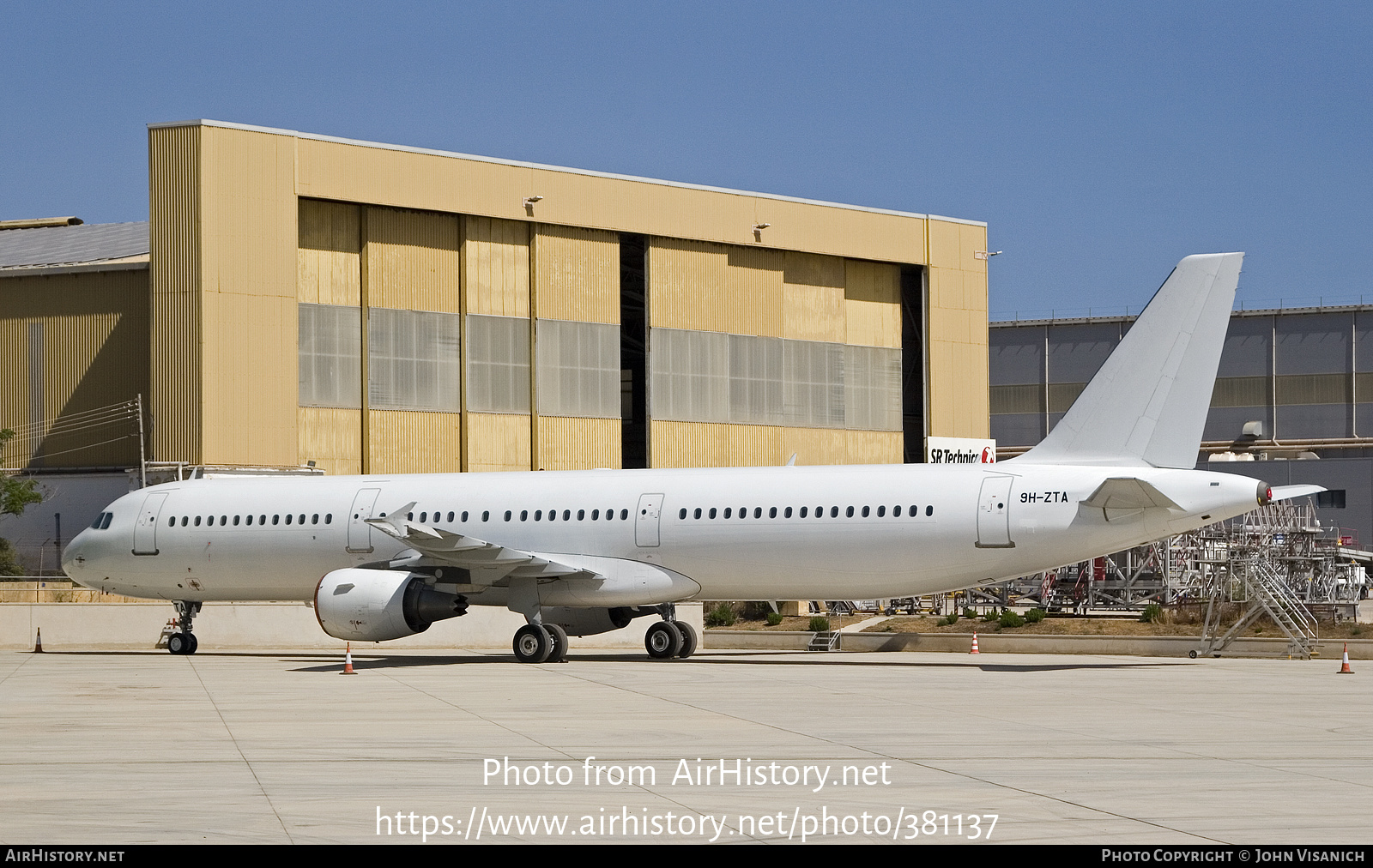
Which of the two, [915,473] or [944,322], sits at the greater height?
[944,322]

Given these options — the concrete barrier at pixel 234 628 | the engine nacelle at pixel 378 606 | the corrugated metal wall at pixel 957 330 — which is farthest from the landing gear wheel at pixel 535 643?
the corrugated metal wall at pixel 957 330

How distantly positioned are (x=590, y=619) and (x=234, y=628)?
12084mm

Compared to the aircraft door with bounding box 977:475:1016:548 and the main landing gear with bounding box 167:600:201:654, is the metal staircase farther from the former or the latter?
the main landing gear with bounding box 167:600:201:654

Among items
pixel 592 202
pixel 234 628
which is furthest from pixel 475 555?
pixel 592 202

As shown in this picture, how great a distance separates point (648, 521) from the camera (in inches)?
1089

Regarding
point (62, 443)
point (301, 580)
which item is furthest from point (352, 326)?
point (301, 580)

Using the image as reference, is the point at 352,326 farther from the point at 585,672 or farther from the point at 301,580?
the point at 585,672

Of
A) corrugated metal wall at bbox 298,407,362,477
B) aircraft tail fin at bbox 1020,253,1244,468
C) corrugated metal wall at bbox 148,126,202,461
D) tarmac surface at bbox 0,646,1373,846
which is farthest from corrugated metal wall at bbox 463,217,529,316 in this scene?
aircraft tail fin at bbox 1020,253,1244,468

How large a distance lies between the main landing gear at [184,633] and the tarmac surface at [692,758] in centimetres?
771

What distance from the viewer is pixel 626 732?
1556cm

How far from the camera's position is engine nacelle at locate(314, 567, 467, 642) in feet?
89.7

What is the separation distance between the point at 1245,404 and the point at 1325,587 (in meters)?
54.1

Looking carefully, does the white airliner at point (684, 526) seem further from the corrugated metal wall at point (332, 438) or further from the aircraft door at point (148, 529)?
the corrugated metal wall at point (332, 438)

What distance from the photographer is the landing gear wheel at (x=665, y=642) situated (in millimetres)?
29578
